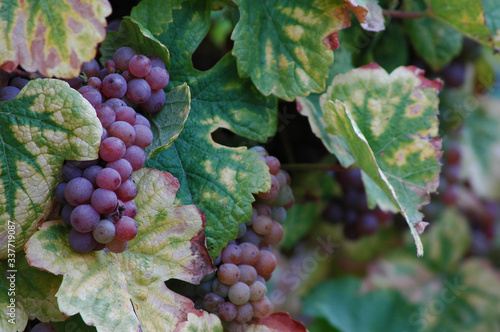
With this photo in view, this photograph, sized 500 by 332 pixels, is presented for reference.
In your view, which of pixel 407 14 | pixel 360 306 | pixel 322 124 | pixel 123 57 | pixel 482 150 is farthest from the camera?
pixel 482 150

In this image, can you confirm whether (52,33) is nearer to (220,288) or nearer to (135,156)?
(135,156)

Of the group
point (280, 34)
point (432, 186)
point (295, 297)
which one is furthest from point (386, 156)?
point (295, 297)

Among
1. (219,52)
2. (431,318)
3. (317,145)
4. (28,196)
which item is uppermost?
(28,196)

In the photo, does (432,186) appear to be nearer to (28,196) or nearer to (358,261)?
(28,196)

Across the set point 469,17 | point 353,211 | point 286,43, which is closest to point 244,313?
point 286,43

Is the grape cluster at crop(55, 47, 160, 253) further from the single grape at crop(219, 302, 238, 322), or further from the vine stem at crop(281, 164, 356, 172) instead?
the vine stem at crop(281, 164, 356, 172)

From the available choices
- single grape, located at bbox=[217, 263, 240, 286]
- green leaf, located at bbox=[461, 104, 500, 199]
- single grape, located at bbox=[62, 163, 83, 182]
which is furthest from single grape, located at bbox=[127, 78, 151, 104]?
green leaf, located at bbox=[461, 104, 500, 199]

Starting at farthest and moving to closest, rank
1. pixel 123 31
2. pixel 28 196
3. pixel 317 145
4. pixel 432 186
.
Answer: pixel 317 145
pixel 432 186
pixel 123 31
pixel 28 196

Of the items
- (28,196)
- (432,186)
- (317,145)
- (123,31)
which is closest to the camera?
(28,196)
